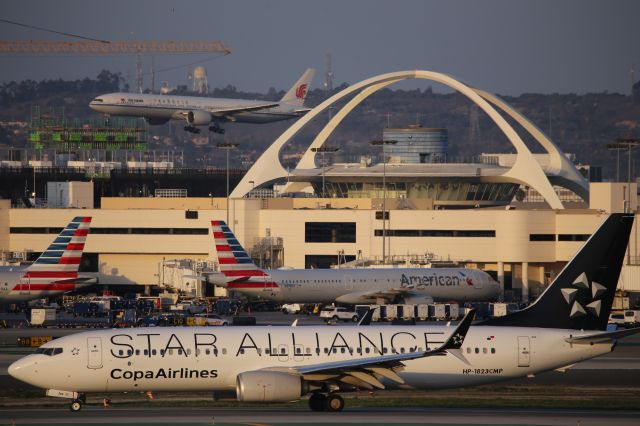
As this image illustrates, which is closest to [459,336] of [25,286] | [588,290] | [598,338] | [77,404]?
[598,338]

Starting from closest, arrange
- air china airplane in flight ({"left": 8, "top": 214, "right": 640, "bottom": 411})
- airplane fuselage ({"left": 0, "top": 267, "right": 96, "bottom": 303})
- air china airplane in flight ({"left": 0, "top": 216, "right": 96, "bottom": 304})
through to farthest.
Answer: air china airplane in flight ({"left": 8, "top": 214, "right": 640, "bottom": 411}) → air china airplane in flight ({"left": 0, "top": 216, "right": 96, "bottom": 304}) → airplane fuselage ({"left": 0, "top": 267, "right": 96, "bottom": 303})

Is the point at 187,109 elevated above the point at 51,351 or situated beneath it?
elevated above

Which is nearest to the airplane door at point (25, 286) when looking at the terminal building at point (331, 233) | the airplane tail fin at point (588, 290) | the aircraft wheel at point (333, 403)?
the terminal building at point (331, 233)

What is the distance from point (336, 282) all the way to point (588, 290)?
191 feet

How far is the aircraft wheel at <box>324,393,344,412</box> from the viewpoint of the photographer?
46.9m

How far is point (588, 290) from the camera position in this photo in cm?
4919

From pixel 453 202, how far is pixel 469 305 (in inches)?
1789

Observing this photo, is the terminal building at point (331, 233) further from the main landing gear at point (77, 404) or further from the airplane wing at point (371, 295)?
the main landing gear at point (77, 404)

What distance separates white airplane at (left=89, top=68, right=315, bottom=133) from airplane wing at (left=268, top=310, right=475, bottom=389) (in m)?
112

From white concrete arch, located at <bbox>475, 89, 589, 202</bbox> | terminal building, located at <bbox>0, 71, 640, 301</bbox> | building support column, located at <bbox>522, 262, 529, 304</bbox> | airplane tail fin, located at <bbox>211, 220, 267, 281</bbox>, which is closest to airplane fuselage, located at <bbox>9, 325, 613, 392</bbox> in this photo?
airplane tail fin, located at <bbox>211, 220, 267, 281</bbox>

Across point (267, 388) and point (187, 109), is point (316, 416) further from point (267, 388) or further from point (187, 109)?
point (187, 109)

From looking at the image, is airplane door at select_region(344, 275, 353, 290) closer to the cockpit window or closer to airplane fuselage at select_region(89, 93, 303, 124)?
airplane fuselage at select_region(89, 93, 303, 124)

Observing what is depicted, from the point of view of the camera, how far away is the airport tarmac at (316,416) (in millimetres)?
44562

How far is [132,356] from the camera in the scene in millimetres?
46344
